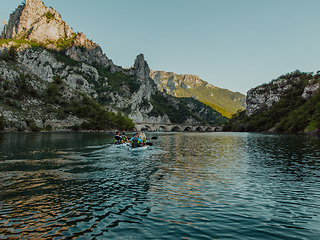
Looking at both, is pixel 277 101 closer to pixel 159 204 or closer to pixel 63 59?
pixel 159 204

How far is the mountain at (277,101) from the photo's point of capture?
120 m

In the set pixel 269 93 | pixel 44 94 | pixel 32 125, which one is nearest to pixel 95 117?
pixel 44 94

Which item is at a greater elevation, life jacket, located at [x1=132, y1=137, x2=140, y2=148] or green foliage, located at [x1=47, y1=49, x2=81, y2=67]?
green foliage, located at [x1=47, y1=49, x2=81, y2=67]

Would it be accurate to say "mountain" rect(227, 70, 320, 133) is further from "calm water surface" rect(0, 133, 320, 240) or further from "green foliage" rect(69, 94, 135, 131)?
"calm water surface" rect(0, 133, 320, 240)

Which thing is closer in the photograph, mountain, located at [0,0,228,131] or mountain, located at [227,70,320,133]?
mountain, located at [0,0,228,131]

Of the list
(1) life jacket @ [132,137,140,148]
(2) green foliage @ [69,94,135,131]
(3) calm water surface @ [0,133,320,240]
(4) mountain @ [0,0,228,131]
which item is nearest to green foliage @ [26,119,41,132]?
(4) mountain @ [0,0,228,131]

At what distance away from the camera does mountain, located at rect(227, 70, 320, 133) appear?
11978 centimetres

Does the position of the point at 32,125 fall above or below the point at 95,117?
below

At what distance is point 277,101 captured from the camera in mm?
157000

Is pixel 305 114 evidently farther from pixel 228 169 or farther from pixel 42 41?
pixel 42 41

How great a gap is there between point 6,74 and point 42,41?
359 ft

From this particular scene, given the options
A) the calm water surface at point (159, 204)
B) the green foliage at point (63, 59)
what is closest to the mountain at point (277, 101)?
the calm water surface at point (159, 204)

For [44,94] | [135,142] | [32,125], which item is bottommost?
[135,142]

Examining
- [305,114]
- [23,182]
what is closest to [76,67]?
[305,114]
